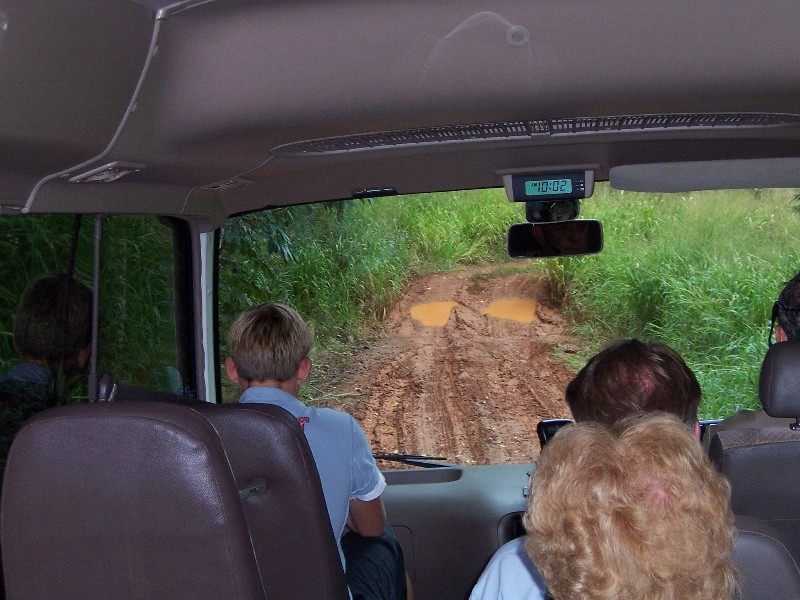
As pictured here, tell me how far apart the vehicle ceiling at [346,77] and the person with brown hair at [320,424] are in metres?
0.58

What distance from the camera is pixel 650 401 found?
8.30 feet

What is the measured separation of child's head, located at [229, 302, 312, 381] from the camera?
317 centimetres

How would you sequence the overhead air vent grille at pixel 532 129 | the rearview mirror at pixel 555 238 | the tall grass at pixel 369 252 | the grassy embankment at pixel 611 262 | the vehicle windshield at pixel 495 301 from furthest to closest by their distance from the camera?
the tall grass at pixel 369 252
the grassy embankment at pixel 611 262
the vehicle windshield at pixel 495 301
the rearview mirror at pixel 555 238
the overhead air vent grille at pixel 532 129

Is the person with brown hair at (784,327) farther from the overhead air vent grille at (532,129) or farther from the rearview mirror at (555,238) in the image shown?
the rearview mirror at (555,238)

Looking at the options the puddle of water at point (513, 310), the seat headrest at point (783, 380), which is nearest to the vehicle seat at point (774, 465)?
the seat headrest at point (783, 380)

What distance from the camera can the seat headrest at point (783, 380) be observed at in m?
2.86

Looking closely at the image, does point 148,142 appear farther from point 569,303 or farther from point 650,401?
point 569,303

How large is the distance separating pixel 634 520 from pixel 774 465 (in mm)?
1485

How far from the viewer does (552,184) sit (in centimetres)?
352

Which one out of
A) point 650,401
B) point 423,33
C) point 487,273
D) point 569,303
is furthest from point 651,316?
point 423,33

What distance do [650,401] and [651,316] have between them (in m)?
8.30

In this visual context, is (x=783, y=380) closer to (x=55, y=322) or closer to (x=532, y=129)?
(x=532, y=129)

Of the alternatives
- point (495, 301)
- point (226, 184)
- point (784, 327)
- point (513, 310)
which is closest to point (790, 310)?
point (784, 327)

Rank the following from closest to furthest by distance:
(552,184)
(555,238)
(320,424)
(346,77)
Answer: (346,77) < (320,424) < (552,184) < (555,238)
